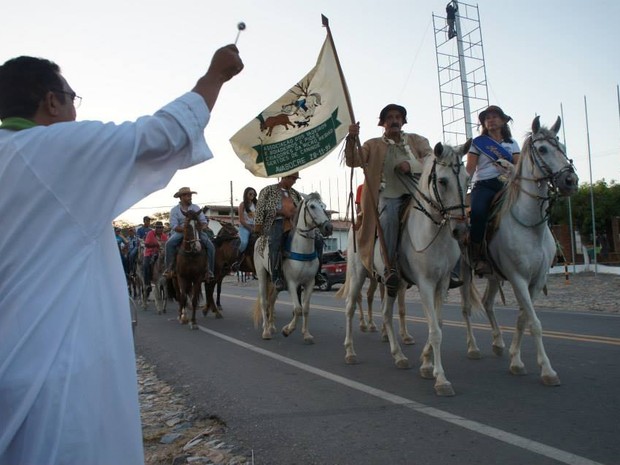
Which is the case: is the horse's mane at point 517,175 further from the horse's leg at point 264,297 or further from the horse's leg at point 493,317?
the horse's leg at point 264,297

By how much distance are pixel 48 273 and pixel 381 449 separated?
11.1ft

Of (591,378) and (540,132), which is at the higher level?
(540,132)

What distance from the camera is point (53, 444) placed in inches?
61.3

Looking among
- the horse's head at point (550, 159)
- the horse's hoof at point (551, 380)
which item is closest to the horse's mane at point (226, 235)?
the horse's head at point (550, 159)

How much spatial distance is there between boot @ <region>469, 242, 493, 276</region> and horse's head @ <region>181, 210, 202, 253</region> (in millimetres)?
7264

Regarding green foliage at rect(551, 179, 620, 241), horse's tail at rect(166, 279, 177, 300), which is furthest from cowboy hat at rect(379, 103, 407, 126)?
green foliage at rect(551, 179, 620, 241)

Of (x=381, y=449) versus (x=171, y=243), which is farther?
(x=171, y=243)

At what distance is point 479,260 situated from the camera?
23.8 ft

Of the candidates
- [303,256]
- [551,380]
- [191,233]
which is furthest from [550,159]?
[191,233]

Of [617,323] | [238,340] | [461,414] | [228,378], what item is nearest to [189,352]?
[238,340]

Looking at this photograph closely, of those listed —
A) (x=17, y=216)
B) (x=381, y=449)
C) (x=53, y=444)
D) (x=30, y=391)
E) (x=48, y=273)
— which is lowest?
(x=381, y=449)

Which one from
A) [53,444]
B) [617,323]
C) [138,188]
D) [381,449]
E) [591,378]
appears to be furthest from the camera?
[617,323]

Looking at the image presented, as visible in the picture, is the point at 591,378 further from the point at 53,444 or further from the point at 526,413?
the point at 53,444

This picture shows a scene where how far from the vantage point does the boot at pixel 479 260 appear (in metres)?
7.14
